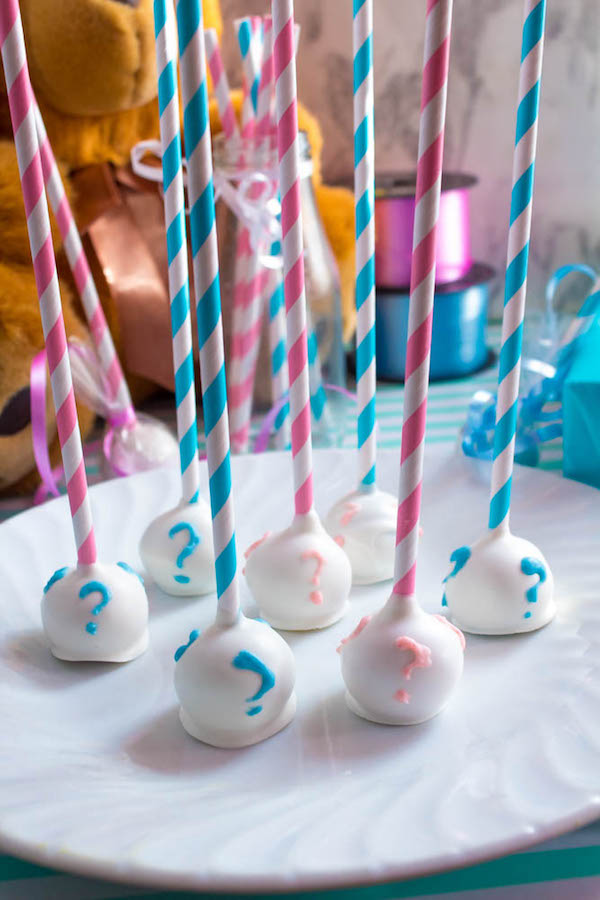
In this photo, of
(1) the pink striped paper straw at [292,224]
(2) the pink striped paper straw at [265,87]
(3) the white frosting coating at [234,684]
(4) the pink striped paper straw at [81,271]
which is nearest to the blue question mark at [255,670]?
(3) the white frosting coating at [234,684]

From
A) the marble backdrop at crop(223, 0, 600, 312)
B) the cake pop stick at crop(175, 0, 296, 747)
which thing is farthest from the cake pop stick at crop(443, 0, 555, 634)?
the marble backdrop at crop(223, 0, 600, 312)

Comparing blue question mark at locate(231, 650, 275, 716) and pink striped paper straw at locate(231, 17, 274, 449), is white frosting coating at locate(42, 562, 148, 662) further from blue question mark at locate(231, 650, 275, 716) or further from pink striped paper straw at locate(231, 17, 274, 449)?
pink striped paper straw at locate(231, 17, 274, 449)

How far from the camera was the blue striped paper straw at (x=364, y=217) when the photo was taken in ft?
1.64

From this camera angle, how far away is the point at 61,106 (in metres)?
0.76

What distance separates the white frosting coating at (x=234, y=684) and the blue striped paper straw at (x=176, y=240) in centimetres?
13

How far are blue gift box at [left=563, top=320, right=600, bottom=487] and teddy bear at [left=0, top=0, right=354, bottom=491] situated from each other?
0.36m

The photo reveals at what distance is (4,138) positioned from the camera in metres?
0.74

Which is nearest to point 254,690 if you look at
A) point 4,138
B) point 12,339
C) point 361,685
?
point 361,685

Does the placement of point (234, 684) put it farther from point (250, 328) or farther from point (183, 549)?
point (250, 328)

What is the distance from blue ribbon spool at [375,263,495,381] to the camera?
2.84 ft

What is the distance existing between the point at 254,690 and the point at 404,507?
10 cm

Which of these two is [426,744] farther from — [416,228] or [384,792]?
[416,228]

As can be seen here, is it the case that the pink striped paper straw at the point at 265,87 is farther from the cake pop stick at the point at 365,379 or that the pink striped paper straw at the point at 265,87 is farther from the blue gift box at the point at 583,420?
the blue gift box at the point at 583,420

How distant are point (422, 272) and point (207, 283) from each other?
0.08 metres
